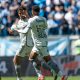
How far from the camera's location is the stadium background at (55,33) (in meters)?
18.1

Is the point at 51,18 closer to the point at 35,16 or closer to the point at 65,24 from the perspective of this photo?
the point at 65,24

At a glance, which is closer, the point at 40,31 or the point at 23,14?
the point at 40,31

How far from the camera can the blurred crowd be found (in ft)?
71.5

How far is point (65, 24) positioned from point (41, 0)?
5.11ft

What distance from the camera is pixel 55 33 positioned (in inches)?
856

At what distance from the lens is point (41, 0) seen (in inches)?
883

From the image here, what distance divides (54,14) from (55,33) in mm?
967

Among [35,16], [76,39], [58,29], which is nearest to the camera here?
[35,16]

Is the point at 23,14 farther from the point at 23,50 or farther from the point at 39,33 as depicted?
the point at 39,33

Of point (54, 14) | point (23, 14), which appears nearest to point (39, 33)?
point (23, 14)

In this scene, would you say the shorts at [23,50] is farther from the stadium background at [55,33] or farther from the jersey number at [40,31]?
the stadium background at [55,33]

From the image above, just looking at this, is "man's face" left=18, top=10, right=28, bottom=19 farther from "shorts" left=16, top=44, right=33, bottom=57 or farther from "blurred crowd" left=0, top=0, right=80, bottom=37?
"blurred crowd" left=0, top=0, right=80, bottom=37

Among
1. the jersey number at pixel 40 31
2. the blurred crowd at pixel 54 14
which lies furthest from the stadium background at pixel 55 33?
the jersey number at pixel 40 31

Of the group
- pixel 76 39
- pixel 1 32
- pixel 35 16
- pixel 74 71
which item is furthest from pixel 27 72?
pixel 35 16
